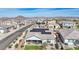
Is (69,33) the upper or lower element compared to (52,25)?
lower

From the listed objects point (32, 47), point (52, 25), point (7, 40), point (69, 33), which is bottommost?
point (32, 47)

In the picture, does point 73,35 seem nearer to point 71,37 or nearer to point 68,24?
point 71,37

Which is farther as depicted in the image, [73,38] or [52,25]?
[52,25]

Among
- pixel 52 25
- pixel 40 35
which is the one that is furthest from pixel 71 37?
pixel 40 35

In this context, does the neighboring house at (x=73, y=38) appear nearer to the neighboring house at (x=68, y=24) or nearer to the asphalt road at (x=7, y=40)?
the neighboring house at (x=68, y=24)

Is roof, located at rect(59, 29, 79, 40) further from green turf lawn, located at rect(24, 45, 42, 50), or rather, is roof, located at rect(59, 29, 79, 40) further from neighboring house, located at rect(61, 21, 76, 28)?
green turf lawn, located at rect(24, 45, 42, 50)

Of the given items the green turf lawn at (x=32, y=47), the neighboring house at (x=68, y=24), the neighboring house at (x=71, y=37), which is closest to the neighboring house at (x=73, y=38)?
the neighboring house at (x=71, y=37)

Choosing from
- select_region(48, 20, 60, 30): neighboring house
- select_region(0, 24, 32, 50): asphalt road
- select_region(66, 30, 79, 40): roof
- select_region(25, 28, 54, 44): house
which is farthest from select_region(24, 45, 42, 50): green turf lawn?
select_region(66, 30, 79, 40): roof
